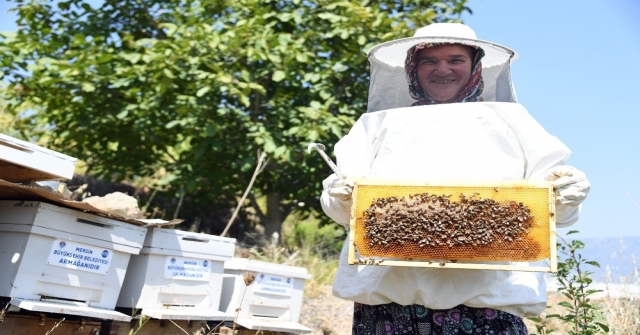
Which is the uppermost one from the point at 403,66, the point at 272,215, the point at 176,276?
the point at 272,215

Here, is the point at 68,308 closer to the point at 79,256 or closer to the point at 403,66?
the point at 79,256

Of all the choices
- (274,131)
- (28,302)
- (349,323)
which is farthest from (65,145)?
(28,302)

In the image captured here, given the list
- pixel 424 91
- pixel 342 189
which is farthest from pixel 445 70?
pixel 342 189

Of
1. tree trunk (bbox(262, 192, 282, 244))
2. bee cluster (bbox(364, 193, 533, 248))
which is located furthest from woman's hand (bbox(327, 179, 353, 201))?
tree trunk (bbox(262, 192, 282, 244))

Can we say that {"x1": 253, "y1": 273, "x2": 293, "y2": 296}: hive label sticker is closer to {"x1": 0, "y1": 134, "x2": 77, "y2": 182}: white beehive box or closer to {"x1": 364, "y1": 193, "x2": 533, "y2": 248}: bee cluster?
{"x1": 0, "y1": 134, "x2": 77, "y2": 182}: white beehive box

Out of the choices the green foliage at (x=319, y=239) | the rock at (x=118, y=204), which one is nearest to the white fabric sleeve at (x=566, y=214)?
the rock at (x=118, y=204)

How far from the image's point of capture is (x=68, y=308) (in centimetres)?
316

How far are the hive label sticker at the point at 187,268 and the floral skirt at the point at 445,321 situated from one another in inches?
64.5

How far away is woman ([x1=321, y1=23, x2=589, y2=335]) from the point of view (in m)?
2.35

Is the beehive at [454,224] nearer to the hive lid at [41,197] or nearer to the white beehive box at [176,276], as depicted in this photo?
the hive lid at [41,197]

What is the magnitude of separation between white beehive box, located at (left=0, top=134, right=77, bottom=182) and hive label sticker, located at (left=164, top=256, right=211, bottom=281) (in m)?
0.89

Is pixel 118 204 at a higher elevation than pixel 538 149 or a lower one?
lower

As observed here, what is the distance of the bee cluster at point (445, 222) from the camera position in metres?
2.25

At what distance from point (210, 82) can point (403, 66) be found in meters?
3.95
